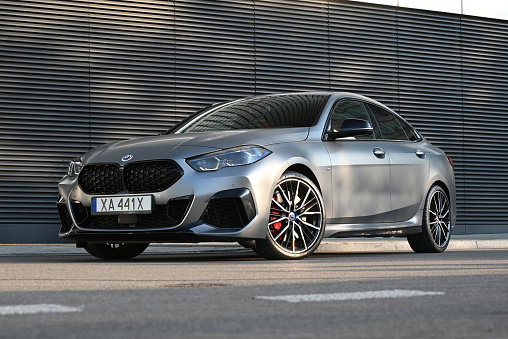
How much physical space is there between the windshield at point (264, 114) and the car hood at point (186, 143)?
0.26 meters

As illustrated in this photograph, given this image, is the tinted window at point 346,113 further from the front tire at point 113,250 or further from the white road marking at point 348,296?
the white road marking at point 348,296

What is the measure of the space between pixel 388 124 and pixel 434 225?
119cm

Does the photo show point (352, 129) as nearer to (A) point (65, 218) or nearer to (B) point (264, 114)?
(B) point (264, 114)

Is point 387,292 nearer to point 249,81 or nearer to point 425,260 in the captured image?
point 425,260

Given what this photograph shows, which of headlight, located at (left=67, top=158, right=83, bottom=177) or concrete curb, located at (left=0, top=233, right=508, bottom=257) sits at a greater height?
headlight, located at (left=67, top=158, right=83, bottom=177)

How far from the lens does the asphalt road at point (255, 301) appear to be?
3.52m

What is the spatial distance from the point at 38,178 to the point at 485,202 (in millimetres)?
8522

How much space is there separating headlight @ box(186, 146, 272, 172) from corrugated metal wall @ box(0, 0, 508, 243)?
6296 mm

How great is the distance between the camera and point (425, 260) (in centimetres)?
796

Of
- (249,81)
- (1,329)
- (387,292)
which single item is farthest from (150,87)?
(1,329)

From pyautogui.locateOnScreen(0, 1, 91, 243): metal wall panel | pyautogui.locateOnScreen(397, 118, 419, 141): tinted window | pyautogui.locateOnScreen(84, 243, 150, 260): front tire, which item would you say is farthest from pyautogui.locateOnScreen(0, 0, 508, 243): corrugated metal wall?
pyautogui.locateOnScreen(397, 118, 419, 141): tinted window

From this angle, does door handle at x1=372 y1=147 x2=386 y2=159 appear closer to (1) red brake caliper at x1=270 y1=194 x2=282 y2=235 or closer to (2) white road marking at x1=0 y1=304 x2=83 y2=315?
(1) red brake caliper at x1=270 y1=194 x2=282 y2=235

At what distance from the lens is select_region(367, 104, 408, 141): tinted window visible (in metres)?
9.24

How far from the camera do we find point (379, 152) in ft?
28.8
